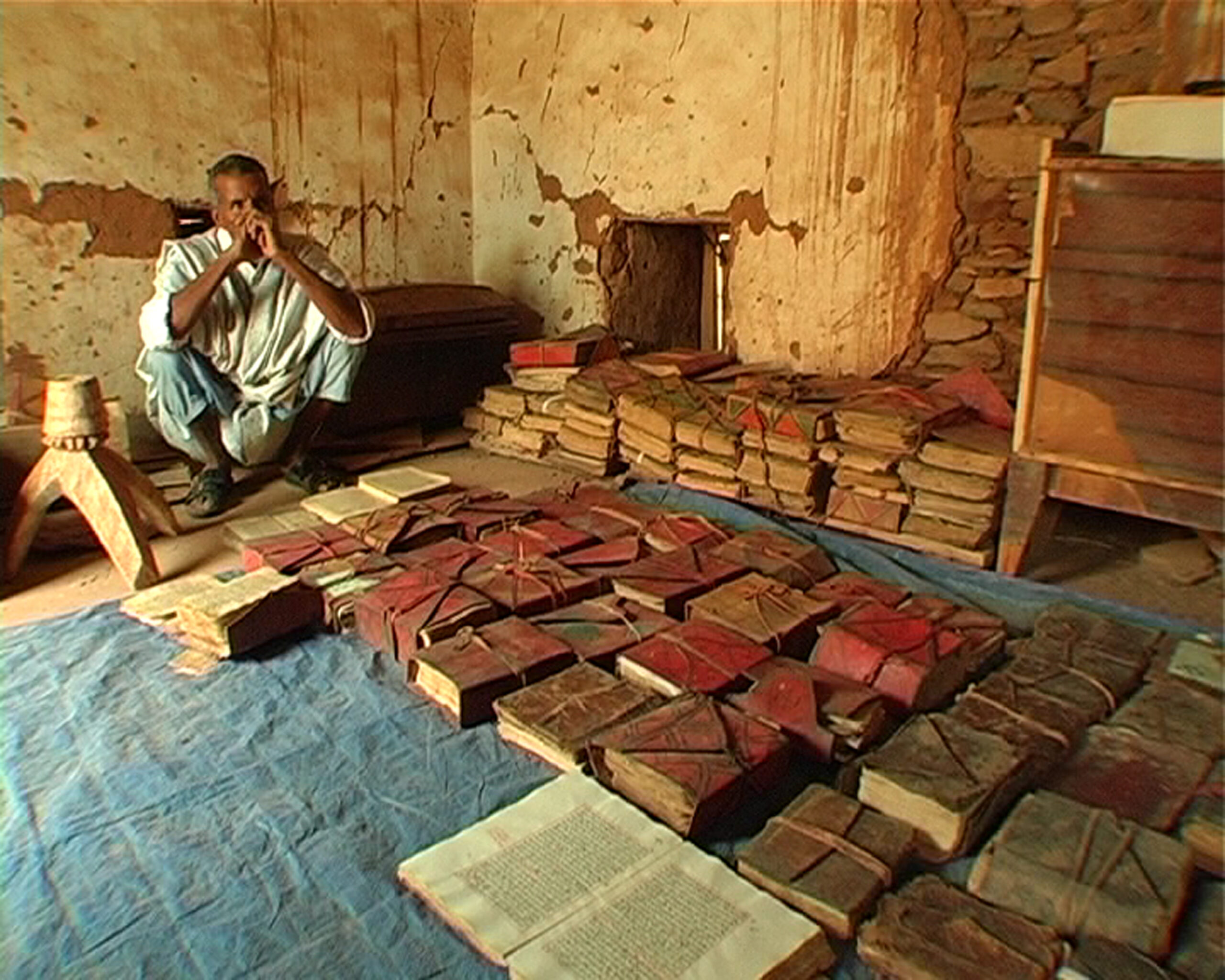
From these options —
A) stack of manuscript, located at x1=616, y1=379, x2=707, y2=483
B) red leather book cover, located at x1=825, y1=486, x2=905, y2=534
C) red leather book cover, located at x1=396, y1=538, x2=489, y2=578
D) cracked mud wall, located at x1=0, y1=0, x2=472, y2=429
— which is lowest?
red leather book cover, located at x1=396, y1=538, x2=489, y2=578

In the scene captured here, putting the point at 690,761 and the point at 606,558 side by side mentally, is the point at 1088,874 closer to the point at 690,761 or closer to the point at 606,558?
the point at 690,761

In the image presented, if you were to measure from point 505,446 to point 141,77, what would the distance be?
232 cm

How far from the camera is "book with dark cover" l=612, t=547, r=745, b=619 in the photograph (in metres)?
2.68

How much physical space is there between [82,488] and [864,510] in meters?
2.58

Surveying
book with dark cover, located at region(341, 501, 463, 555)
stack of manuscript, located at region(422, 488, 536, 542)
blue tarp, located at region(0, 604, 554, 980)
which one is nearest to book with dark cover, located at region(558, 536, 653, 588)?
stack of manuscript, located at region(422, 488, 536, 542)

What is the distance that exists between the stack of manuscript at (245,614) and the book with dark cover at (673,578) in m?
0.89

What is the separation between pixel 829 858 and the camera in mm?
1741

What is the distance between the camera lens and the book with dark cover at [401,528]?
314cm

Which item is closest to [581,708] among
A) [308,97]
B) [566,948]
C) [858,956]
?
[566,948]

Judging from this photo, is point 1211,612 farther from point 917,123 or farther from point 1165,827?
point 917,123

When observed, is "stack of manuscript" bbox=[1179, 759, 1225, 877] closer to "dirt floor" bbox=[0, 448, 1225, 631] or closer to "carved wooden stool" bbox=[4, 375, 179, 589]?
"dirt floor" bbox=[0, 448, 1225, 631]

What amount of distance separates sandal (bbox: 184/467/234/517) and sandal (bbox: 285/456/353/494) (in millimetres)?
273

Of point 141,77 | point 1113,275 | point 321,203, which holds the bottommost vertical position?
point 1113,275

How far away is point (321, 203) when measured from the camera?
5027 millimetres
